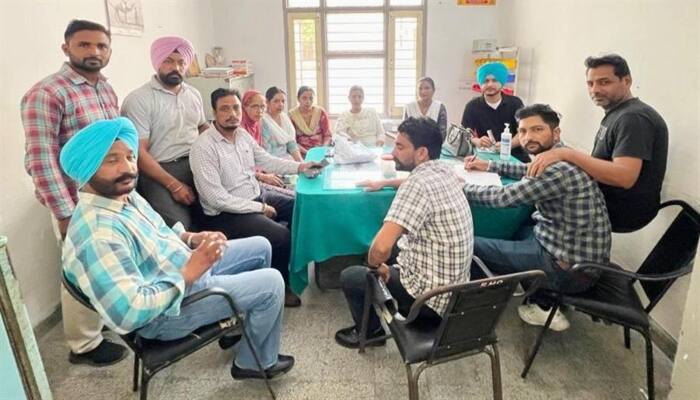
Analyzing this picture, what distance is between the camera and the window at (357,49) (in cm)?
521

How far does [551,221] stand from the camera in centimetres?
196

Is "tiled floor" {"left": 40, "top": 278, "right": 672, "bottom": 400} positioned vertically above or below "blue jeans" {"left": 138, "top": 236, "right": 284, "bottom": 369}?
below

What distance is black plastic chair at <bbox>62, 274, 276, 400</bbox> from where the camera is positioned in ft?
4.80

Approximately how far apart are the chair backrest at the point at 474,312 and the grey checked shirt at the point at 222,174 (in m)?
1.41

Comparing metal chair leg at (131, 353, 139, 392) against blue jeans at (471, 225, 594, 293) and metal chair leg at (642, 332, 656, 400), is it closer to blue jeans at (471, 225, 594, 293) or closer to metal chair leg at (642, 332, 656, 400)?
blue jeans at (471, 225, 594, 293)

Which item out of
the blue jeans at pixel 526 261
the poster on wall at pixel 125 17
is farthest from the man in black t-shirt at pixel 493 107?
the poster on wall at pixel 125 17

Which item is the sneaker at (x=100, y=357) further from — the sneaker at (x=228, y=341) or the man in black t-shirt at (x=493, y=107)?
the man in black t-shirt at (x=493, y=107)

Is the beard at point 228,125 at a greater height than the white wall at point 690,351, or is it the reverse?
the beard at point 228,125

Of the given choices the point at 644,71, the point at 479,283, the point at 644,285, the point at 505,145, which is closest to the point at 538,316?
the point at 644,285

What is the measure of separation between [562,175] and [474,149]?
1.34 metres

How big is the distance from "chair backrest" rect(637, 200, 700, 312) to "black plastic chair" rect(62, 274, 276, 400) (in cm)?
172

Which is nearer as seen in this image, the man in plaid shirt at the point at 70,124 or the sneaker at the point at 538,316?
the man in plaid shirt at the point at 70,124

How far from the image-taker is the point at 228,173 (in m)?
2.46

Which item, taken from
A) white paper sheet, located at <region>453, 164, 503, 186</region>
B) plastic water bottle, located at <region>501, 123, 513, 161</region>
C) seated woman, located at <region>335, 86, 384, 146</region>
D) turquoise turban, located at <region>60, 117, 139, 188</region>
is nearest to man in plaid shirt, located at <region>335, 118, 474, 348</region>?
white paper sheet, located at <region>453, 164, 503, 186</region>
